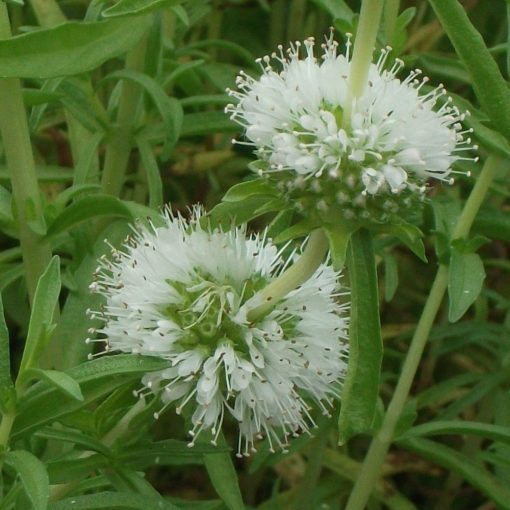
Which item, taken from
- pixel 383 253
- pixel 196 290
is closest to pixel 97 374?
pixel 196 290

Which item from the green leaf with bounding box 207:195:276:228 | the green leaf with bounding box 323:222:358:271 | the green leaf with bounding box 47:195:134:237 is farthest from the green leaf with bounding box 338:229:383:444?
the green leaf with bounding box 47:195:134:237

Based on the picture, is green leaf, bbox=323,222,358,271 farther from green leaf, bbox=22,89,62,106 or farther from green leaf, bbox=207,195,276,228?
green leaf, bbox=22,89,62,106

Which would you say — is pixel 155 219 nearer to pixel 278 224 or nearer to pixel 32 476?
pixel 278 224

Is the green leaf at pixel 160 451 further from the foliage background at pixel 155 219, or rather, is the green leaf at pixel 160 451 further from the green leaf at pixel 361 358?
the green leaf at pixel 361 358

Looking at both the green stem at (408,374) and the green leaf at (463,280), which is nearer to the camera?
the green leaf at (463,280)

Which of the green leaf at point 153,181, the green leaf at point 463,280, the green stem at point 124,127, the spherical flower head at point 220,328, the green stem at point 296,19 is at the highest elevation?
the green stem at point 296,19

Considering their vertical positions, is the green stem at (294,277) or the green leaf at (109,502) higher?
the green stem at (294,277)

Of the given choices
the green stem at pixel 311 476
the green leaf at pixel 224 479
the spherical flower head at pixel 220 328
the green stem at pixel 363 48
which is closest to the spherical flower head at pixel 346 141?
the green stem at pixel 363 48
